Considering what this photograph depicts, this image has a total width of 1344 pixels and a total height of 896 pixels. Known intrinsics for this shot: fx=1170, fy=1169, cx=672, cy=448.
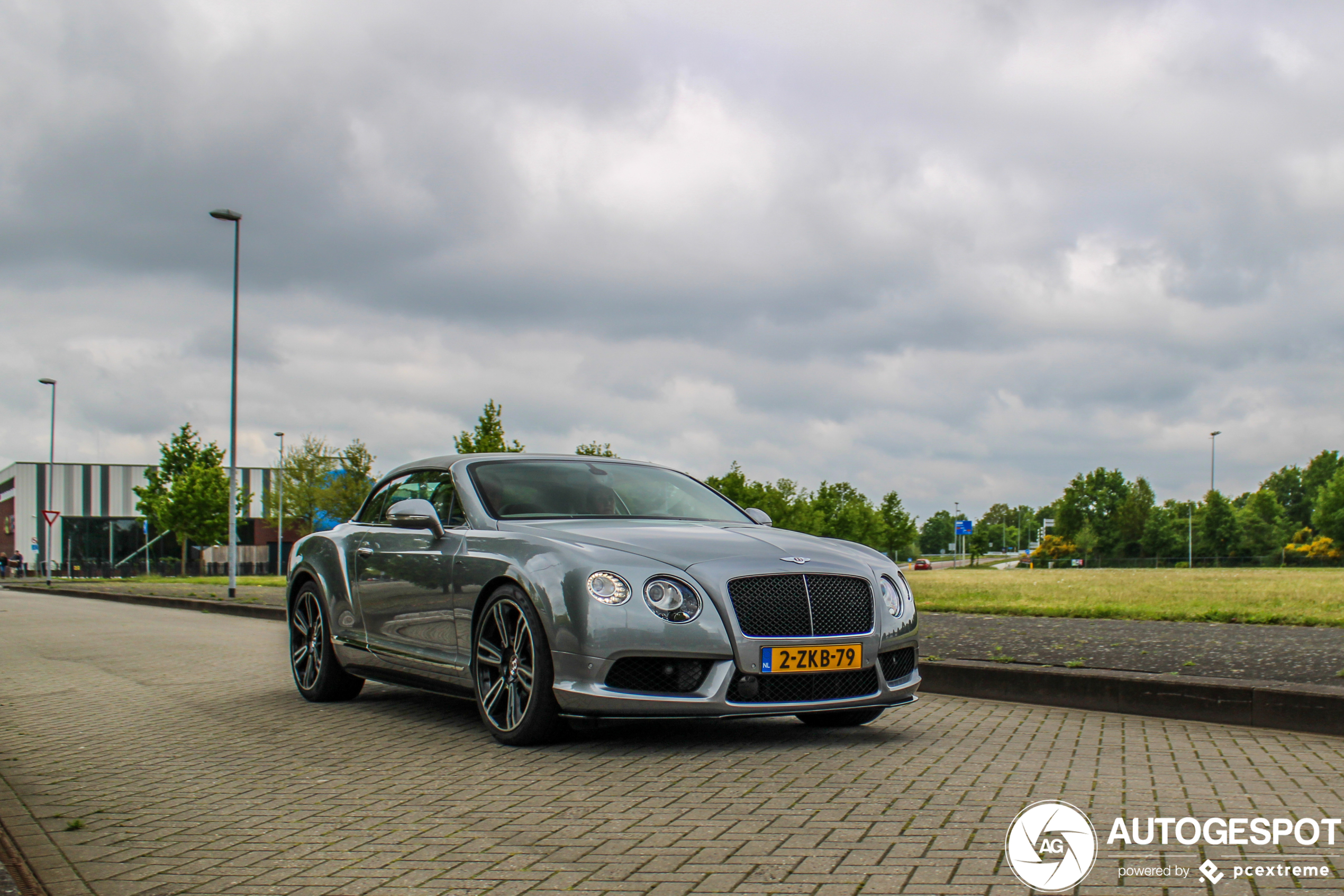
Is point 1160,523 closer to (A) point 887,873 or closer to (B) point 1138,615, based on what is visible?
(B) point 1138,615

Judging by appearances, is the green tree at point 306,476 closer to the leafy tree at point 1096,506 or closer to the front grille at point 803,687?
the front grille at point 803,687

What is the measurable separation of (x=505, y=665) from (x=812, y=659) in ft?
4.88

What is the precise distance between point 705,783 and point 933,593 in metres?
15.7

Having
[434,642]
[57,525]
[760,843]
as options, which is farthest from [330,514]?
[57,525]

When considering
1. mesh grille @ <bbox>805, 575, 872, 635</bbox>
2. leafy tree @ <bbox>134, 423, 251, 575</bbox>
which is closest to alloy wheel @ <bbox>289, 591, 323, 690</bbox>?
mesh grille @ <bbox>805, 575, 872, 635</bbox>

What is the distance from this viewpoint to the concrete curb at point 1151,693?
6.35 metres

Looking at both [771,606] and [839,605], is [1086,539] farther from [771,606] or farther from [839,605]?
[771,606]

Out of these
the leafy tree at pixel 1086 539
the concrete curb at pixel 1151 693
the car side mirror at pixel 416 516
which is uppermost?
the car side mirror at pixel 416 516

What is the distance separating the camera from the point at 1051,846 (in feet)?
12.1

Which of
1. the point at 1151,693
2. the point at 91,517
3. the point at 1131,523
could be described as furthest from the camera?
the point at 1131,523

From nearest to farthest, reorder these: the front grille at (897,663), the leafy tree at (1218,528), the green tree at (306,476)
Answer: the front grille at (897,663) < the green tree at (306,476) < the leafy tree at (1218,528)

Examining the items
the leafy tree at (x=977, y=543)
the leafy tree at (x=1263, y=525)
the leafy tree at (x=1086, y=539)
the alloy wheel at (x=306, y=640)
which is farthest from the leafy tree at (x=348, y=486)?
the leafy tree at (x=977, y=543)

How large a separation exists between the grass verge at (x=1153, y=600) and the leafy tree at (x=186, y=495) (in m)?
43.5

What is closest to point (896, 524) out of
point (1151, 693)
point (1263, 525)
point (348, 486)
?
point (1263, 525)
